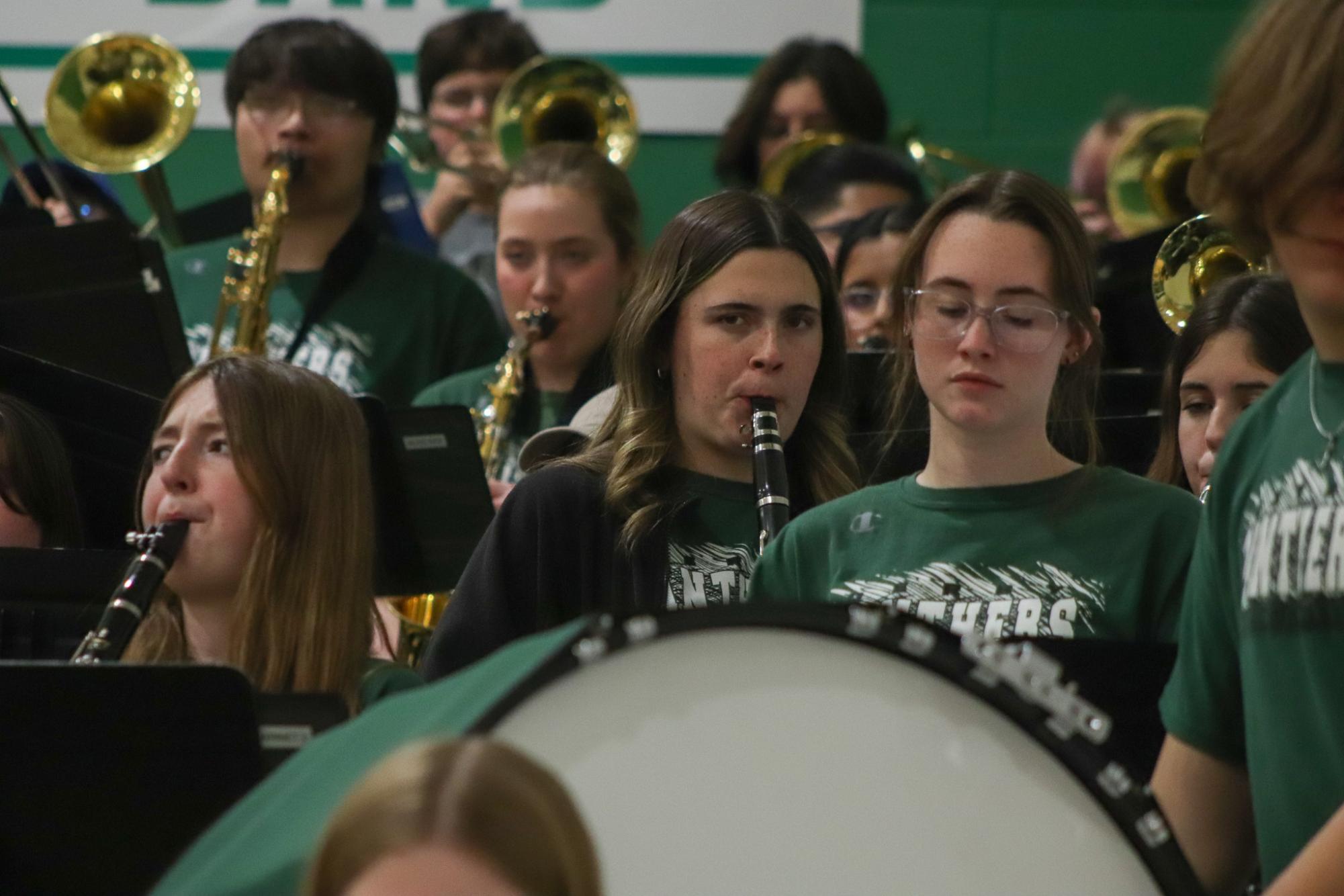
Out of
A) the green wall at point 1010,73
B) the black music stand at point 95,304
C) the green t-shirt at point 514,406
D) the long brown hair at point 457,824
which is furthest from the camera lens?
the green wall at point 1010,73

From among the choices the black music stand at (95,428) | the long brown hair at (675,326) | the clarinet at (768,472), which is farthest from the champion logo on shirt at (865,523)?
the black music stand at (95,428)

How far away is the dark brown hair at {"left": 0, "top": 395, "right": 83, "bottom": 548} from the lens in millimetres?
2715

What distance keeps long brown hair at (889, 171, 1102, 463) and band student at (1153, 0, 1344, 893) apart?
0.79m

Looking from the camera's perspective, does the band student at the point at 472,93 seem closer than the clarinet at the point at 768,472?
No

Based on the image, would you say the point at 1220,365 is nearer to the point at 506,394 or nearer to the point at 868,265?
the point at 868,265

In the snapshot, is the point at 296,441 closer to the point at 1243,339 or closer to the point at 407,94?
the point at 1243,339

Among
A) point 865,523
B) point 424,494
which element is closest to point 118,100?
point 424,494

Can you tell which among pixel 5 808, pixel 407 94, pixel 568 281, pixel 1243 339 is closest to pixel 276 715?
pixel 5 808

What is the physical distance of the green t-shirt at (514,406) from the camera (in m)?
3.47

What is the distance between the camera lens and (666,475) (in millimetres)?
2568

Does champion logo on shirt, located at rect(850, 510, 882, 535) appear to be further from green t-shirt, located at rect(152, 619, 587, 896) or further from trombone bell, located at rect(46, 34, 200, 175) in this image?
trombone bell, located at rect(46, 34, 200, 175)

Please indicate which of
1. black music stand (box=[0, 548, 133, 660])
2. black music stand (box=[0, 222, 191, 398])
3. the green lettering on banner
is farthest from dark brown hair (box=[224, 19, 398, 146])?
black music stand (box=[0, 548, 133, 660])

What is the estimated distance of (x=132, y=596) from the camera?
222 centimetres

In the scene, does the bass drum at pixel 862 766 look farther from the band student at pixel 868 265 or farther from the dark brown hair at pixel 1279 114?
the band student at pixel 868 265
